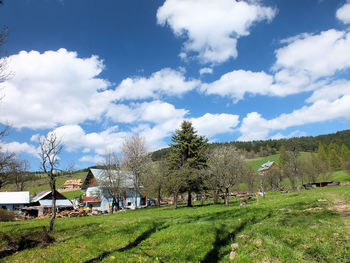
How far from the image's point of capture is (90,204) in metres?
57.2

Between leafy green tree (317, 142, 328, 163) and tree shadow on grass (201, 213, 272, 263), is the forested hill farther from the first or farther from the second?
tree shadow on grass (201, 213, 272, 263)

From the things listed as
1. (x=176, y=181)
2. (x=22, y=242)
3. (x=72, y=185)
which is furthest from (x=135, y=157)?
(x=72, y=185)

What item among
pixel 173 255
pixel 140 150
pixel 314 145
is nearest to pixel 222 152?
pixel 140 150

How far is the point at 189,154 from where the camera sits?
34188mm

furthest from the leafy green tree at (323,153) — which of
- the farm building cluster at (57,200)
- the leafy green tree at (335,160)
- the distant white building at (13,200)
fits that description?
the distant white building at (13,200)

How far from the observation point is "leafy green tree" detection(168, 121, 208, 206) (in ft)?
106

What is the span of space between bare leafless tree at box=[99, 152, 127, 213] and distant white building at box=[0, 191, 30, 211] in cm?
2111

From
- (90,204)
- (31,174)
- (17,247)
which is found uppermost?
(31,174)

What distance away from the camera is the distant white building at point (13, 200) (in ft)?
161

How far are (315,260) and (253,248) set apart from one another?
5.41ft

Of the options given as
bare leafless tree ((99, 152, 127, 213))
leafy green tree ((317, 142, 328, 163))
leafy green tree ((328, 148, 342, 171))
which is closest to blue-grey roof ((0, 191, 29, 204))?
bare leafless tree ((99, 152, 127, 213))

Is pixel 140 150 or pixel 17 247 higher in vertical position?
pixel 140 150

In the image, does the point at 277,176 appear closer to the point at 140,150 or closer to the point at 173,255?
the point at 140,150

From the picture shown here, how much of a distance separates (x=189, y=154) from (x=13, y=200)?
1718 inches
